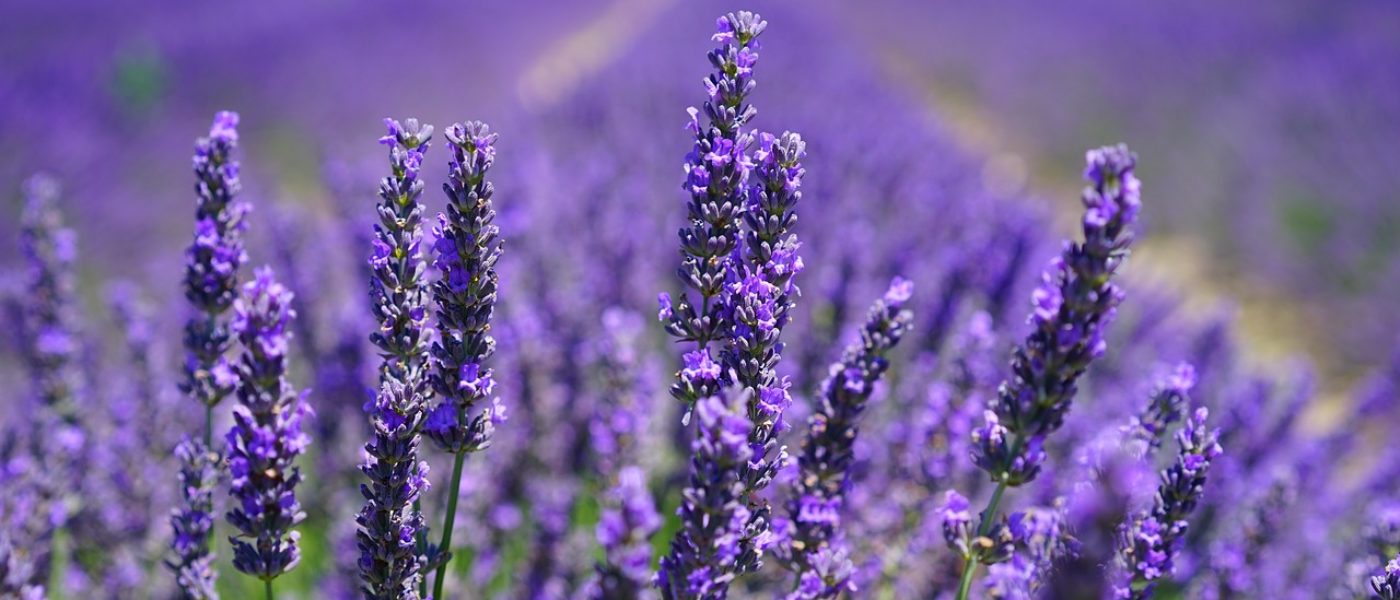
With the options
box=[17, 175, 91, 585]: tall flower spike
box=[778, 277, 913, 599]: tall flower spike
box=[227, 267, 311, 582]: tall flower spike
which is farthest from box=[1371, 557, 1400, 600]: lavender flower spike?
box=[17, 175, 91, 585]: tall flower spike

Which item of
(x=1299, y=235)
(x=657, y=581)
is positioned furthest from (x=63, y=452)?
(x=1299, y=235)

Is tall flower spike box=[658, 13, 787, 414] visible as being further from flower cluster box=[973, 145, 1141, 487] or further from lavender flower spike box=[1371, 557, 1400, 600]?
lavender flower spike box=[1371, 557, 1400, 600]

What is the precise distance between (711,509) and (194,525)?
2.80ft

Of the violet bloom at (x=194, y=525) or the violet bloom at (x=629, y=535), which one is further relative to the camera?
the violet bloom at (x=194, y=525)

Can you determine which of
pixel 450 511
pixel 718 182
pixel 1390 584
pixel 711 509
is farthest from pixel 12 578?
pixel 1390 584

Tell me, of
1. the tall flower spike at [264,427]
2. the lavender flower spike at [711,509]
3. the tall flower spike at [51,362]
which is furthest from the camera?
the tall flower spike at [51,362]

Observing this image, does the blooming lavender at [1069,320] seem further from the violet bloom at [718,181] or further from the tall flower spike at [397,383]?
the tall flower spike at [397,383]

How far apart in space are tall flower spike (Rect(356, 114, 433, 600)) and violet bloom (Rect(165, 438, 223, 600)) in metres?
0.32

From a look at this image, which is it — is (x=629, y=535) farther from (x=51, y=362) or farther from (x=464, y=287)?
(x=51, y=362)

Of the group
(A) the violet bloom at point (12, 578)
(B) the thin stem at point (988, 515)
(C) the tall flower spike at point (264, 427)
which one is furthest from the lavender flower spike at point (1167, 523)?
(A) the violet bloom at point (12, 578)

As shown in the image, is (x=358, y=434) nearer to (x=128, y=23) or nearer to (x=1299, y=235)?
(x=1299, y=235)

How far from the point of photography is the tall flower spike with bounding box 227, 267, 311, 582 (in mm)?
1175

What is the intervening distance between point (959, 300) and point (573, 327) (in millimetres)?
1261

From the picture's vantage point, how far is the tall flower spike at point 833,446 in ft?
4.46
